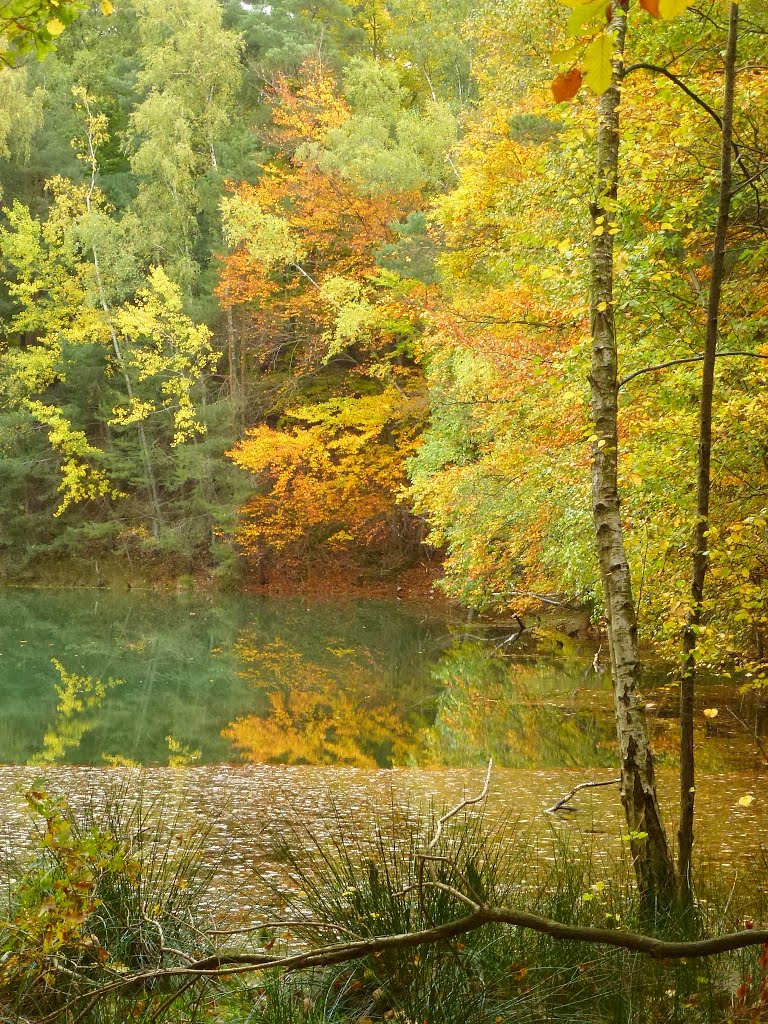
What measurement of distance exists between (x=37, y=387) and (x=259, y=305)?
635cm

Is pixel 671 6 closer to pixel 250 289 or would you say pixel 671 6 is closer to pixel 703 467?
pixel 703 467

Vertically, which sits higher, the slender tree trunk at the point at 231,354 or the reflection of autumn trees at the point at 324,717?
the slender tree trunk at the point at 231,354

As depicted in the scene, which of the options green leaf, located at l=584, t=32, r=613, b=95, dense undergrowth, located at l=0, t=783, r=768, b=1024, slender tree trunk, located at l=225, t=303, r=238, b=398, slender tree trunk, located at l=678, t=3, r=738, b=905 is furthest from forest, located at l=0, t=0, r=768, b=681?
green leaf, located at l=584, t=32, r=613, b=95

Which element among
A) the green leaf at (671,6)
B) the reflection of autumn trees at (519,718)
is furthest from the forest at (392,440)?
the reflection of autumn trees at (519,718)

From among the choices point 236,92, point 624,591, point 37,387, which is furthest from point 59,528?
point 624,591

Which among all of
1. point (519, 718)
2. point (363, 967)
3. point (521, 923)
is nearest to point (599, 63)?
point (521, 923)

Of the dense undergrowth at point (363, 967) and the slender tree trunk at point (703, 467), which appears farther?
the slender tree trunk at point (703, 467)

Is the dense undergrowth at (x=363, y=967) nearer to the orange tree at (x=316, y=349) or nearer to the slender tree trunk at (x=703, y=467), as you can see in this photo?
the slender tree trunk at (x=703, y=467)

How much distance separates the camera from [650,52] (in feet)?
26.7

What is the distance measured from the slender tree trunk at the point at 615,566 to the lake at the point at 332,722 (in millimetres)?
601

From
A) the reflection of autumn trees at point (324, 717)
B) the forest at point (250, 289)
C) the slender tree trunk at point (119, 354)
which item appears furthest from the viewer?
the slender tree trunk at point (119, 354)

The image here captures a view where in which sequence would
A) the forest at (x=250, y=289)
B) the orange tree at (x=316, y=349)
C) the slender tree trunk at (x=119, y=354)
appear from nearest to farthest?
1. the forest at (x=250, y=289)
2. the orange tree at (x=316, y=349)
3. the slender tree trunk at (x=119, y=354)

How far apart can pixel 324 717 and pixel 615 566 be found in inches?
318

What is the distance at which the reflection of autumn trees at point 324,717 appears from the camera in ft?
33.3
